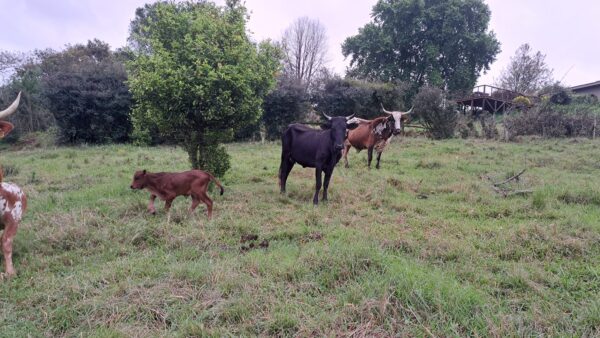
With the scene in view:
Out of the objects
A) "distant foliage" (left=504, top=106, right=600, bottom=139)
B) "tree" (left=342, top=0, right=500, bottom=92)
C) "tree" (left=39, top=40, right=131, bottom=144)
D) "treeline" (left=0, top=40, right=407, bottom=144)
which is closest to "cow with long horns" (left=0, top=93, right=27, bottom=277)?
"treeline" (left=0, top=40, right=407, bottom=144)

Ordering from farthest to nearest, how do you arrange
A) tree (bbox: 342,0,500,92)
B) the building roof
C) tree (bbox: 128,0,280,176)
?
the building roof < tree (bbox: 342,0,500,92) < tree (bbox: 128,0,280,176)

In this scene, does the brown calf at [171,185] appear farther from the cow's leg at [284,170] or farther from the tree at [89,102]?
the tree at [89,102]

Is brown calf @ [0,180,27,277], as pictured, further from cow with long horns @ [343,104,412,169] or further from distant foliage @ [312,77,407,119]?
distant foliage @ [312,77,407,119]

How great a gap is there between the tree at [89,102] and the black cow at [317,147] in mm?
12889

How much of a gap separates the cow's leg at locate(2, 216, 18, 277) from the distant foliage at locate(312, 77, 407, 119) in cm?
1895

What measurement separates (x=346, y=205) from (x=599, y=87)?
37.9 metres

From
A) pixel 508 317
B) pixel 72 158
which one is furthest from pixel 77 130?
pixel 508 317

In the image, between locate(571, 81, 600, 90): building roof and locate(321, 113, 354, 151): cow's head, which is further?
locate(571, 81, 600, 90): building roof

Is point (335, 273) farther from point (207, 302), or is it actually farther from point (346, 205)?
point (346, 205)

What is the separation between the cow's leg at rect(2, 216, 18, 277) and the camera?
12.5 feet

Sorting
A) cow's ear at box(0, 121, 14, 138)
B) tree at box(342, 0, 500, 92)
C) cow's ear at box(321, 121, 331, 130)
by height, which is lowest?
cow's ear at box(321, 121, 331, 130)

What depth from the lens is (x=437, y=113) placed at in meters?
20.2

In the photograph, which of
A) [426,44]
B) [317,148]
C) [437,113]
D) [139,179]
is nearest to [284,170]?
[317,148]

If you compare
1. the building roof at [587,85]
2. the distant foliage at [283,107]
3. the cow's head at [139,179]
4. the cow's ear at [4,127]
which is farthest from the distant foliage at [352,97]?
the building roof at [587,85]
